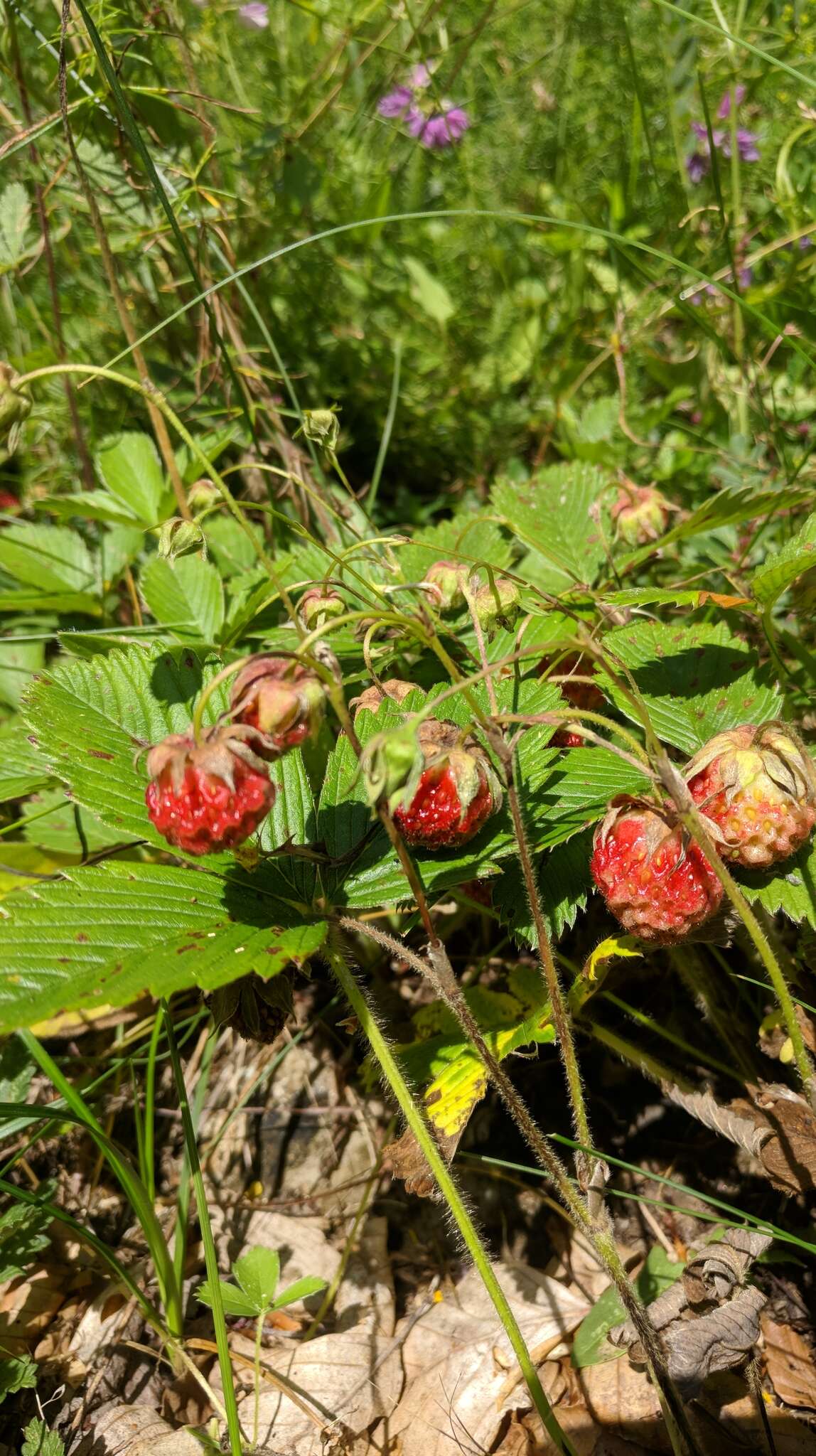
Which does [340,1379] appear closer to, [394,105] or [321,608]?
[321,608]

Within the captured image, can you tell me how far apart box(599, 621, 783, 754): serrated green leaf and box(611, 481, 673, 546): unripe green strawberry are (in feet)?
1.03

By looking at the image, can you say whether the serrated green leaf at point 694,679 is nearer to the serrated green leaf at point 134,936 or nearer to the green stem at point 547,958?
the green stem at point 547,958

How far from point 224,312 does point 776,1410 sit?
2.31m

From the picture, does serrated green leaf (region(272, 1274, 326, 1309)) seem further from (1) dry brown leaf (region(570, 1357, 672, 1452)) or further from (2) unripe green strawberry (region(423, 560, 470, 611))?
(2) unripe green strawberry (region(423, 560, 470, 611))

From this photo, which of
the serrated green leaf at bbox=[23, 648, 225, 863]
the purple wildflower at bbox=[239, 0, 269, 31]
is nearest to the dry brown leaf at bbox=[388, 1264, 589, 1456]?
the serrated green leaf at bbox=[23, 648, 225, 863]

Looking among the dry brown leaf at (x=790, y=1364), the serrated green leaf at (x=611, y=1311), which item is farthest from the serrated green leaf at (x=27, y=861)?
the dry brown leaf at (x=790, y=1364)

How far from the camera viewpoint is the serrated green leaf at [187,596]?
1.85 m

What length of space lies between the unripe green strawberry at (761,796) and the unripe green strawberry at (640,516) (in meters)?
0.72

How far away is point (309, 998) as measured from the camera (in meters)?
1.92

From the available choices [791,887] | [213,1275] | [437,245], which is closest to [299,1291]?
[213,1275]

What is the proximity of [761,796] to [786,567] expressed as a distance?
0.31m

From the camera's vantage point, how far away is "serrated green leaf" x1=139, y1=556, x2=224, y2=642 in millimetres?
1849

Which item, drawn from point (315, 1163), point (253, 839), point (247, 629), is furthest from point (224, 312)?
point (315, 1163)

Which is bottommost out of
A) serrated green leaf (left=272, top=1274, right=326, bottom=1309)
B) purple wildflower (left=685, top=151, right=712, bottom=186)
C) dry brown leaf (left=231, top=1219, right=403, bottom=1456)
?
dry brown leaf (left=231, top=1219, right=403, bottom=1456)
